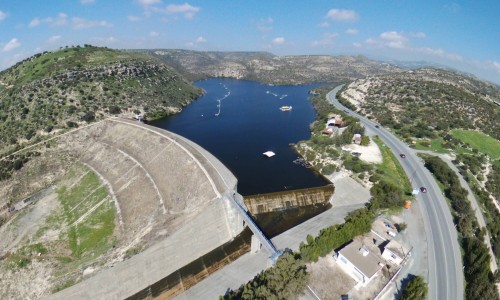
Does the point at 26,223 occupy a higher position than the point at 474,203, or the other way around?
the point at 474,203

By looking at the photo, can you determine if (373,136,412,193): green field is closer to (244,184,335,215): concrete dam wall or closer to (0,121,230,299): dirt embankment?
(244,184,335,215): concrete dam wall

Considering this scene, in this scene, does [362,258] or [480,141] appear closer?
[362,258]

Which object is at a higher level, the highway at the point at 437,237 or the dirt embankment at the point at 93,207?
the highway at the point at 437,237

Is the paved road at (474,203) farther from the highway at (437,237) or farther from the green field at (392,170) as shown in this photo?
the green field at (392,170)

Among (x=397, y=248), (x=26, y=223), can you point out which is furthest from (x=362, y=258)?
(x=26, y=223)

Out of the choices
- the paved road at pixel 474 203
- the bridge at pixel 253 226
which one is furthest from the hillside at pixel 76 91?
the paved road at pixel 474 203

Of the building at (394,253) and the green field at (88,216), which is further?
the green field at (88,216)

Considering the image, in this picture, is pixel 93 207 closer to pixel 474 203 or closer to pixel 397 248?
pixel 397 248
